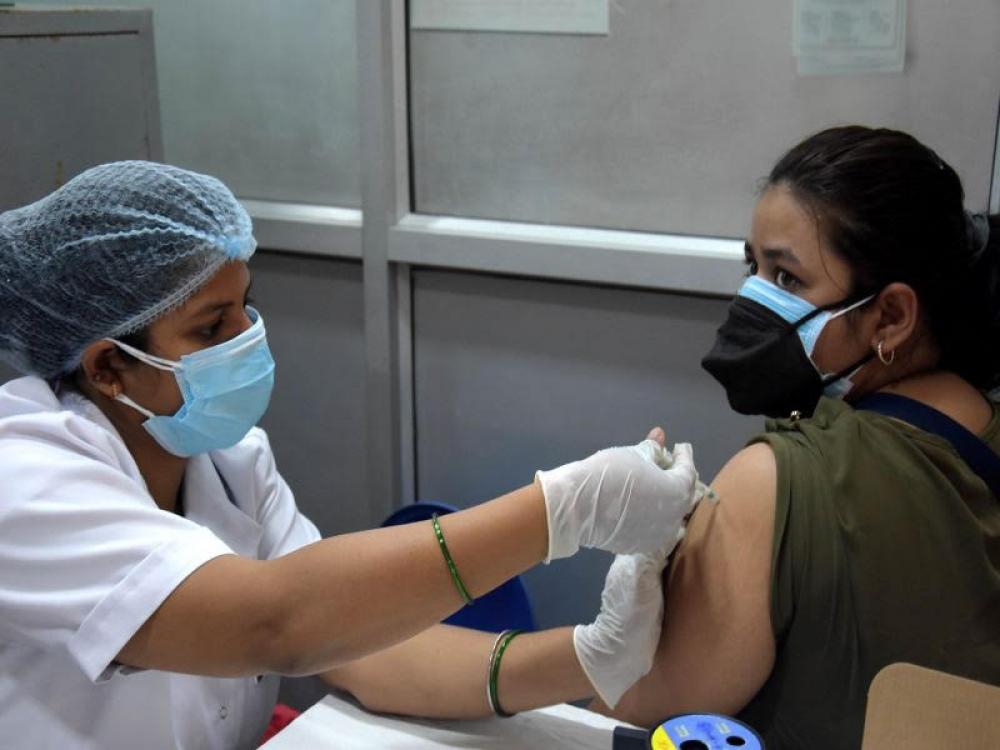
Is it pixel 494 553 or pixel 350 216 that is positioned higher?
pixel 350 216

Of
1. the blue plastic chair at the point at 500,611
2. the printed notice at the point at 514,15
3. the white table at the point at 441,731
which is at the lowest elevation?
the blue plastic chair at the point at 500,611

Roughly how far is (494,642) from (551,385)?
883 millimetres

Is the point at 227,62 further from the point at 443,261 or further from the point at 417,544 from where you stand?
Answer: the point at 417,544

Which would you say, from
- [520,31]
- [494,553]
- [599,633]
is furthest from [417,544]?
[520,31]

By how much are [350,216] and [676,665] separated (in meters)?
1.42

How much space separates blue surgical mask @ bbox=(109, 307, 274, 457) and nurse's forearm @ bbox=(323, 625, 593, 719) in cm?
37

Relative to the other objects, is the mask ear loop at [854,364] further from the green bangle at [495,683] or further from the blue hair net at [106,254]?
the blue hair net at [106,254]

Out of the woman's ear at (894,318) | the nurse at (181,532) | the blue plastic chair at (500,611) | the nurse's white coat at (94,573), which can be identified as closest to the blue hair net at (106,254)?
the nurse at (181,532)

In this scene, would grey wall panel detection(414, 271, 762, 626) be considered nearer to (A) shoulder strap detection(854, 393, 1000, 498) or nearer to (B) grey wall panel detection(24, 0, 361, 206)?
(B) grey wall panel detection(24, 0, 361, 206)

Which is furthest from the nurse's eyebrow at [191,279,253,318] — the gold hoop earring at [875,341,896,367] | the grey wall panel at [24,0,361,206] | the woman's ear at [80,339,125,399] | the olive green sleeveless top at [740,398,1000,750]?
the grey wall panel at [24,0,361,206]

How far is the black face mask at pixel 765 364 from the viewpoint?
136cm

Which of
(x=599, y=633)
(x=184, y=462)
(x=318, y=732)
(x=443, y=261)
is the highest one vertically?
(x=443, y=261)

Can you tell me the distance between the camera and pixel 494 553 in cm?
114

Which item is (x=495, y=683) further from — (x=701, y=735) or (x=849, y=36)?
(x=849, y=36)
